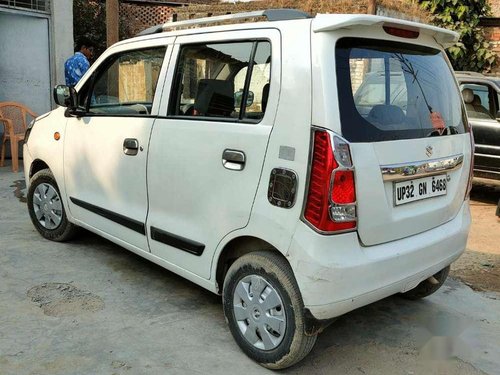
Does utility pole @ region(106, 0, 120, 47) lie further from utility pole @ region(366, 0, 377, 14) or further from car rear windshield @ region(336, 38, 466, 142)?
car rear windshield @ region(336, 38, 466, 142)

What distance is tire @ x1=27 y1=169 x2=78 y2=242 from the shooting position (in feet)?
14.0

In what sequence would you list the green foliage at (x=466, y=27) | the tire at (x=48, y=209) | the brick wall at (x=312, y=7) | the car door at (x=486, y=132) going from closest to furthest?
the tire at (x=48, y=209) → the car door at (x=486, y=132) → the brick wall at (x=312, y=7) → the green foliage at (x=466, y=27)

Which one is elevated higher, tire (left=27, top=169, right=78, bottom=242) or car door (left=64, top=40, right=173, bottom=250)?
car door (left=64, top=40, right=173, bottom=250)

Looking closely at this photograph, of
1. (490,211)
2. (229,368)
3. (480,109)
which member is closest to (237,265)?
(229,368)

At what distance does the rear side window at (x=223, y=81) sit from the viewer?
2.64 metres

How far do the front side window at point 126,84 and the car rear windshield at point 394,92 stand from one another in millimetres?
1376

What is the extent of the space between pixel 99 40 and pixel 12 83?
6.24 meters

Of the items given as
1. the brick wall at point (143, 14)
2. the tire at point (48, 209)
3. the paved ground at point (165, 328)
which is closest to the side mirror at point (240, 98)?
the paved ground at point (165, 328)

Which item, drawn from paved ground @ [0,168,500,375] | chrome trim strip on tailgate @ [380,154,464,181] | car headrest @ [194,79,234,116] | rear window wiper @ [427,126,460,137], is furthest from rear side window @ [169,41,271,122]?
paved ground @ [0,168,500,375]

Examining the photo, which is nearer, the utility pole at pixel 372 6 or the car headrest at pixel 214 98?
the car headrest at pixel 214 98

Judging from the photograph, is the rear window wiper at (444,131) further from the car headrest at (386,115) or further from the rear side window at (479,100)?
the rear side window at (479,100)

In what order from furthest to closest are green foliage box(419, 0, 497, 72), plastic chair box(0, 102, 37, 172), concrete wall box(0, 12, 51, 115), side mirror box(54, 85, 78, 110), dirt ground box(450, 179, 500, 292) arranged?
green foliage box(419, 0, 497, 72) → concrete wall box(0, 12, 51, 115) → plastic chair box(0, 102, 37, 172) → dirt ground box(450, 179, 500, 292) → side mirror box(54, 85, 78, 110)

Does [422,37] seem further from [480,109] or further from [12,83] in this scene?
[12,83]

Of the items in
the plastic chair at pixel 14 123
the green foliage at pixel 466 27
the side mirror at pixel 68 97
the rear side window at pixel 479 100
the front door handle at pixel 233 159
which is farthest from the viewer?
the green foliage at pixel 466 27
